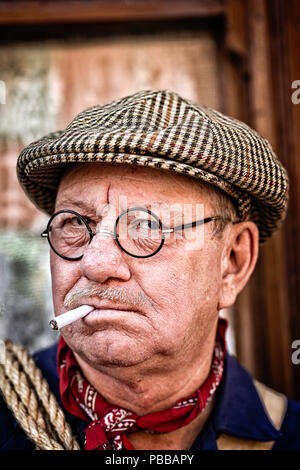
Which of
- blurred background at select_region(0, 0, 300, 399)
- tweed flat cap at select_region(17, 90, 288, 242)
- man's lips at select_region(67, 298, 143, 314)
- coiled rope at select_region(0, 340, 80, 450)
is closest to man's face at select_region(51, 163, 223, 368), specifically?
man's lips at select_region(67, 298, 143, 314)

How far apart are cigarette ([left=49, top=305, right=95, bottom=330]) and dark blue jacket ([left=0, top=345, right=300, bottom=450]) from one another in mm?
483

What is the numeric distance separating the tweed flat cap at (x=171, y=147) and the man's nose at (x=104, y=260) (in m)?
0.25

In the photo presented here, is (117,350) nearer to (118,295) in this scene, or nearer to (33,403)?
(118,295)

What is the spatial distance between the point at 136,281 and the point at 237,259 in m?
0.52

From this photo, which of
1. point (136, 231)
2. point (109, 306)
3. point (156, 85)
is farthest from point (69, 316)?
point (156, 85)

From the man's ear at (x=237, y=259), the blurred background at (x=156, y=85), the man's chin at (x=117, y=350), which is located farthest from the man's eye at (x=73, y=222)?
the blurred background at (x=156, y=85)

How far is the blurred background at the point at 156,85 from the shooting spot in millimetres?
2406

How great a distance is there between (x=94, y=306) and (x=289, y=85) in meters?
1.63

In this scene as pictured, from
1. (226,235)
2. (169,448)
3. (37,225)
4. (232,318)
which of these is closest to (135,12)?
(37,225)

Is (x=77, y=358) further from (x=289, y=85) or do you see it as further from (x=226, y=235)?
(x=289, y=85)

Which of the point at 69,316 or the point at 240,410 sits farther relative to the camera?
the point at 240,410

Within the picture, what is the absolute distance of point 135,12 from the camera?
2.49 metres

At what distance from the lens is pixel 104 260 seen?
142 cm
